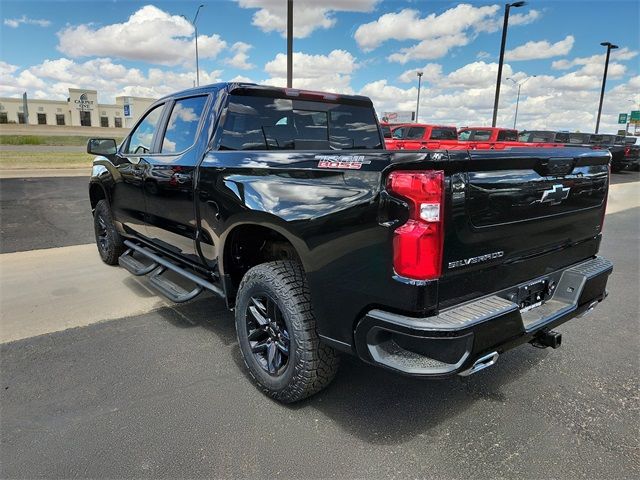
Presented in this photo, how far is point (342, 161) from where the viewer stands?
7.84ft

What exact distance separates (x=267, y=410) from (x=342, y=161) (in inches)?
60.6

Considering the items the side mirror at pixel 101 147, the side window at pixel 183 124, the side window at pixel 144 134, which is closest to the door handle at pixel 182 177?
the side window at pixel 183 124

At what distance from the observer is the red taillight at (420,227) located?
2092 millimetres

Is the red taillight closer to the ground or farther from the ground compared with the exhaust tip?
farther from the ground

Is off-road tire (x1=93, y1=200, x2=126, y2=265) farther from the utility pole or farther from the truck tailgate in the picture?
the utility pole


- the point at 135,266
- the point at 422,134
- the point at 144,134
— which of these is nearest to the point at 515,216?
the point at 135,266

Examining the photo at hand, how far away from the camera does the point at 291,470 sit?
2.33m

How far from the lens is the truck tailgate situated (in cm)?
221

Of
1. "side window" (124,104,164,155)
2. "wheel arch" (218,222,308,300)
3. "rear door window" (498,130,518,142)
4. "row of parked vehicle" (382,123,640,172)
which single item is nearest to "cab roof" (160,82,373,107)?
"side window" (124,104,164,155)

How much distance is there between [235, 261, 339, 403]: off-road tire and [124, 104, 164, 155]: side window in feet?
7.44

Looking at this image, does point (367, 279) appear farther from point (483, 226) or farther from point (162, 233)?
point (162, 233)

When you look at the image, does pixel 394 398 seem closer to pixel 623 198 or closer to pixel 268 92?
pixel 268 92

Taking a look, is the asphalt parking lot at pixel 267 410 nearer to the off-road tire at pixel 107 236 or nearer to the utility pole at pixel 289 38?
the off-road tire at pixel 107 236

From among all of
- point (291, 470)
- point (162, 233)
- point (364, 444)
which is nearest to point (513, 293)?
point (364, 444)
